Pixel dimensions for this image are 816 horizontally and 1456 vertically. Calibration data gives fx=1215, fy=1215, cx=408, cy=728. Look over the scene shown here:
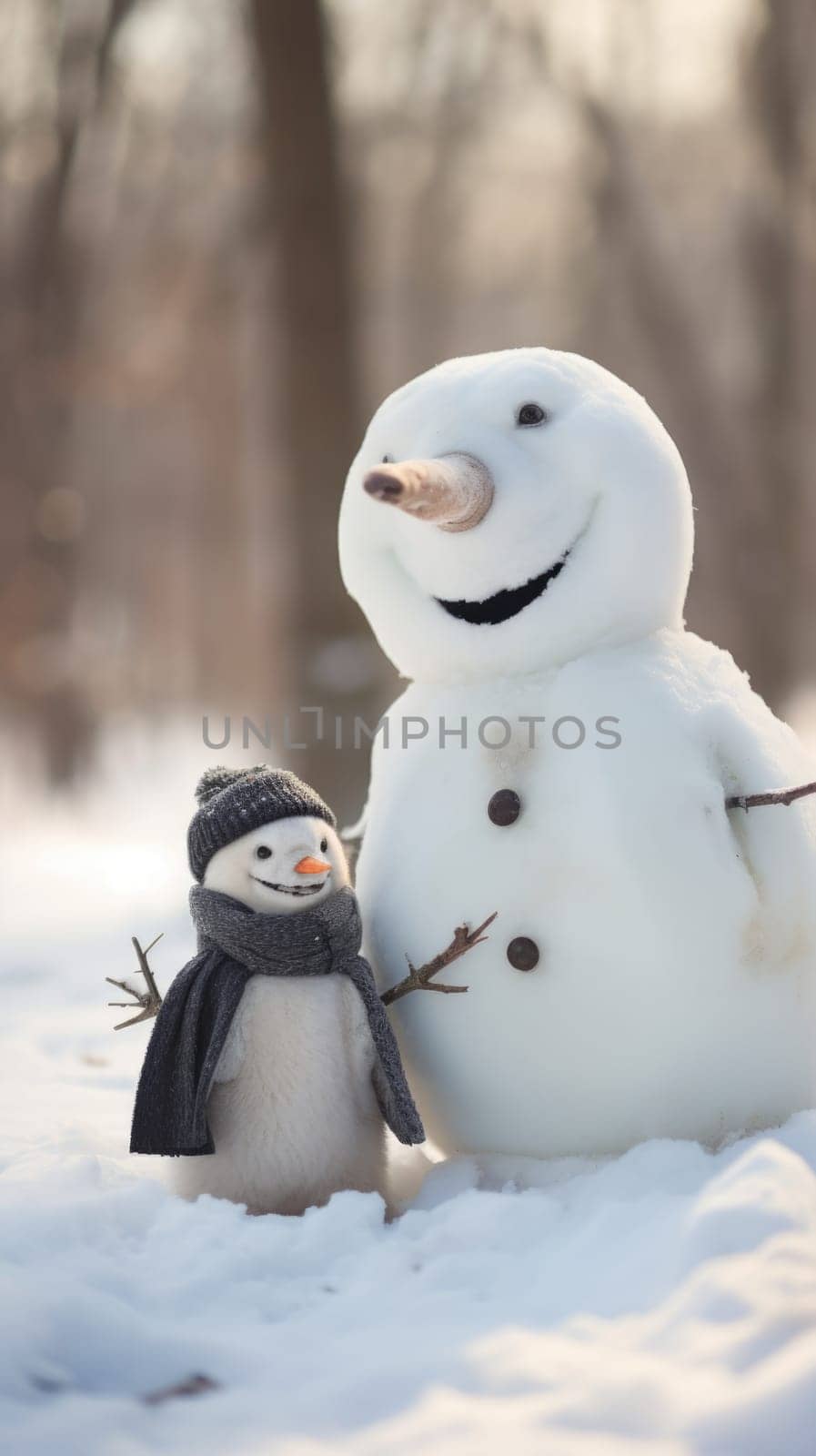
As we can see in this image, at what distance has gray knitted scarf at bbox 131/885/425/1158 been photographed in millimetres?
1635

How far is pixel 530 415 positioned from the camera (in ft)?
5.81

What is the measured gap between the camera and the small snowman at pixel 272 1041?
1631mm

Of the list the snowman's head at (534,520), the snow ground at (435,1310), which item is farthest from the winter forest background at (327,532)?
the snowman's head at (534,520)

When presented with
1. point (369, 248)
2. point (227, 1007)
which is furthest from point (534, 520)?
point (369, 248)

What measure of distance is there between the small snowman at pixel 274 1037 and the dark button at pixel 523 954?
56 mm

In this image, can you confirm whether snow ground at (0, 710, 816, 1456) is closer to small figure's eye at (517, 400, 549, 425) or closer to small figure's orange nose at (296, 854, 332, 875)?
small figure's orange nose at (296, 854, 332, 875)

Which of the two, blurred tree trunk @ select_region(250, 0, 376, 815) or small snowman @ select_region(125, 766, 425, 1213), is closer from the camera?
small snowman @ select_region(125, 766, 425, 1213)

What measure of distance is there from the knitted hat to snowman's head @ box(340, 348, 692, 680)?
0.92 feet

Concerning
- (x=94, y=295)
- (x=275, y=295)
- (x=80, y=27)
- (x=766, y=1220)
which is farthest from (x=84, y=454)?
(x=766, y=1220)

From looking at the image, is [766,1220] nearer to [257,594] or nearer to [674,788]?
[674,788]

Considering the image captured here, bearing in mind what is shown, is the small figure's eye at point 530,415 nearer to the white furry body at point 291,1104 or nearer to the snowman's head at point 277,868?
the snowman's head at point 277,868

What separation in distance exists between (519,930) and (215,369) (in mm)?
6625

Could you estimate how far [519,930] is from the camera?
167 cm

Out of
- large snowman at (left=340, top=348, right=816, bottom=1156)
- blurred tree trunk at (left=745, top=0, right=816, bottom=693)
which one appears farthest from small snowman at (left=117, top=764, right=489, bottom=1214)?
blurred tree trunk at (left=745, top=0, right=816, bottom=693)
